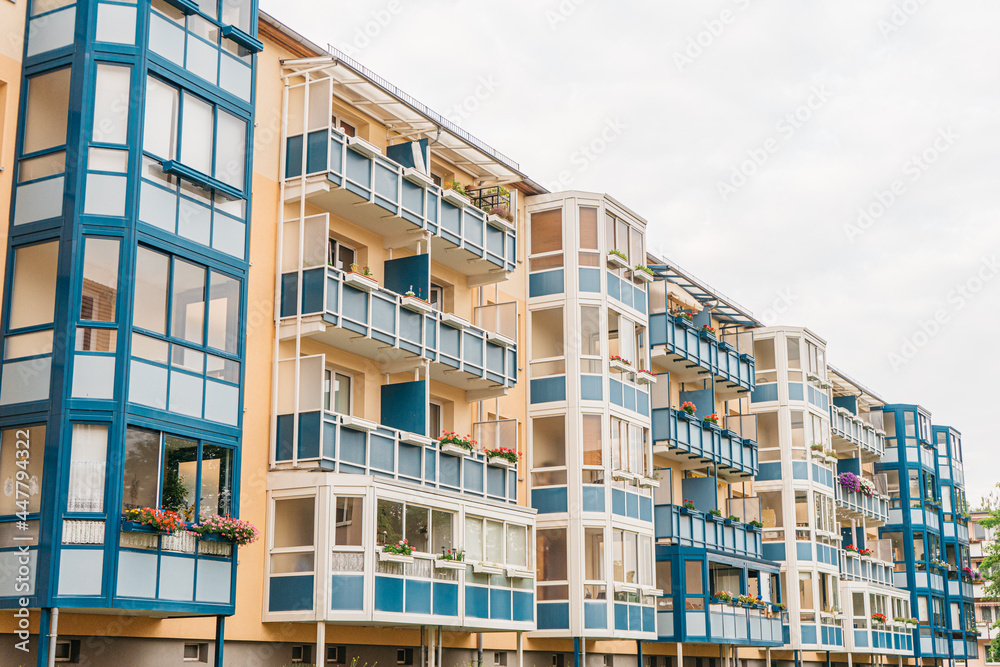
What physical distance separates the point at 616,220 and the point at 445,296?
6852 mm

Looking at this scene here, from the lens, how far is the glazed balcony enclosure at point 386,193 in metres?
24.7

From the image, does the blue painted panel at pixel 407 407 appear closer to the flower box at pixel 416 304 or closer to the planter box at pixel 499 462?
the flower box at pixel 416 304

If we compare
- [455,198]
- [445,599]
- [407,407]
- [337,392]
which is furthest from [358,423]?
[455,198]

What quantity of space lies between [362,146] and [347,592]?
378 inches

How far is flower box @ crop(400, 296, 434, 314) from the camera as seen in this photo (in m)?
26.2

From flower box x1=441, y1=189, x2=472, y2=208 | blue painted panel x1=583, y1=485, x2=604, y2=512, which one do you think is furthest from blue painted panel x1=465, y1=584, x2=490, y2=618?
flower box x1=441, y1=189, x2=472, y2=208

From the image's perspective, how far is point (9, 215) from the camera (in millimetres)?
19688

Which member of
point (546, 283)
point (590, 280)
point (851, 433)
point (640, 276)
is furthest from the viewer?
point (851, 433)

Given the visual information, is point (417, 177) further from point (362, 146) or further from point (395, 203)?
point (362, 146)

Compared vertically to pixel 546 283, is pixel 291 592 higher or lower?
lower

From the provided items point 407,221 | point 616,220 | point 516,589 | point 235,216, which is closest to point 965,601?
point 616,220

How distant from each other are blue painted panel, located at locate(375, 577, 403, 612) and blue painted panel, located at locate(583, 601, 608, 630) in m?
8.60

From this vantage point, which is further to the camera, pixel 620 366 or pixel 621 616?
pixel 620 366

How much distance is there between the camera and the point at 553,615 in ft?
A: 101
